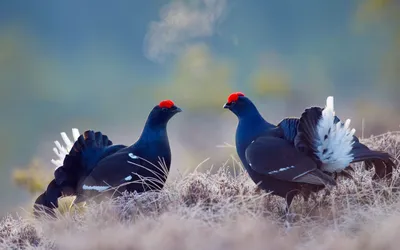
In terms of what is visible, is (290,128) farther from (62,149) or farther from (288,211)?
(62,149)

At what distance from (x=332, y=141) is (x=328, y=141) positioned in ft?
0.05

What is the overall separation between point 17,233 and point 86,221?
1.03 ft

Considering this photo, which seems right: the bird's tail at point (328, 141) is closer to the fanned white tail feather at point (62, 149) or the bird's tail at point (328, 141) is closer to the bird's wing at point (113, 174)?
the bird's wing at point (113, 174)

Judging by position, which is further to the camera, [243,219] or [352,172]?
[352,172]

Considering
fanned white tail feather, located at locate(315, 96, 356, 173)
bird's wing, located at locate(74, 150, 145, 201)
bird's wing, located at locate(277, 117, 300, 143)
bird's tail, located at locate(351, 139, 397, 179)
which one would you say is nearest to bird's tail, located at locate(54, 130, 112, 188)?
bird's wing, located at locate(74, 150, 145, 201)

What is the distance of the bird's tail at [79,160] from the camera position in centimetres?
266

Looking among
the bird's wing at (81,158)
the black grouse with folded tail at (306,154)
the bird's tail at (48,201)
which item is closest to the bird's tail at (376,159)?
the black grouse with folded tail at (306,154)

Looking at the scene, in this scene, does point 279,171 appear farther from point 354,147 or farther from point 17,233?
point 17,233

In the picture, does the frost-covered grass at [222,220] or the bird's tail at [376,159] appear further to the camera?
the bird's tail at [376,159]

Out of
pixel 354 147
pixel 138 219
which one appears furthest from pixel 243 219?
pixel 354 147

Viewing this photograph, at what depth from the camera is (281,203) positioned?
2453mm

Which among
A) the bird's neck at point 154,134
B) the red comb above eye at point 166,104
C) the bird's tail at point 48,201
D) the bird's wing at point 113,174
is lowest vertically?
the bird's tail at point 48,201

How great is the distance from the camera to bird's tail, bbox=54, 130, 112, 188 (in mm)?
2658

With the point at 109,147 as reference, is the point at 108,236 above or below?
below
